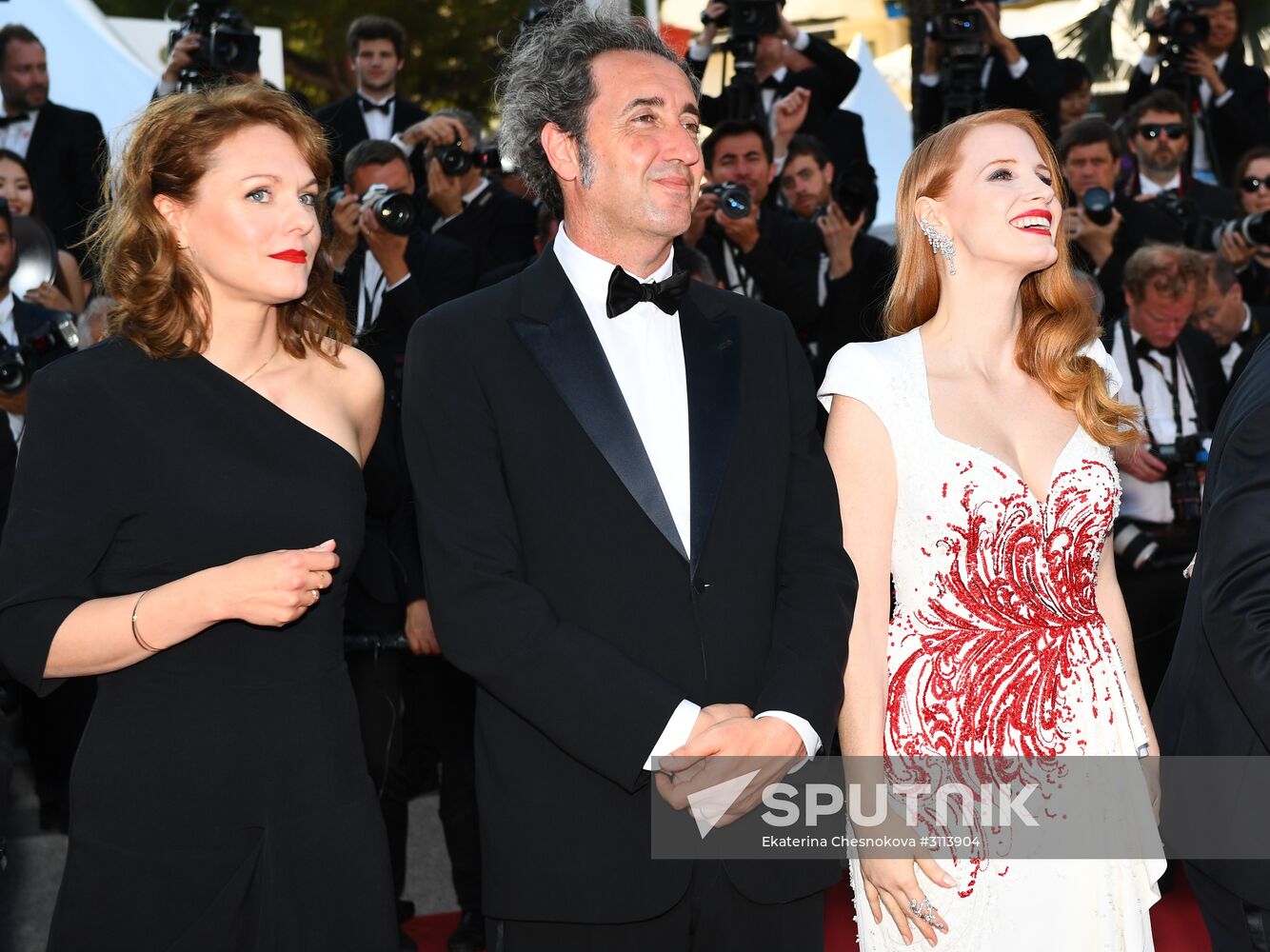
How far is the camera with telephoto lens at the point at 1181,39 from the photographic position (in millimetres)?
7023

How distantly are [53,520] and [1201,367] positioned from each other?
4.23 metres

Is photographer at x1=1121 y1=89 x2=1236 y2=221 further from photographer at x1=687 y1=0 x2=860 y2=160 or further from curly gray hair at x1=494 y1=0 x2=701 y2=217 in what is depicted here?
curly gray hair at x1=494 y1=0 x2=701 y2=217

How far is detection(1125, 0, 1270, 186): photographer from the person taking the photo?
7.05 m

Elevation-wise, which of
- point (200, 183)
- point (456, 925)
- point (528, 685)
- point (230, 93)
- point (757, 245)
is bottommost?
point (456, 925)

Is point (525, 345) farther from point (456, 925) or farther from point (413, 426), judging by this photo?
point (456, 925)

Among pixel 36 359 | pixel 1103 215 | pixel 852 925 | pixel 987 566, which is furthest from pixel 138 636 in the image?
pixel 1103 215

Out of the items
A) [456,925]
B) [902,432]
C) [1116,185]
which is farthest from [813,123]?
[902,432]

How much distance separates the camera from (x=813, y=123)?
22.5 ft

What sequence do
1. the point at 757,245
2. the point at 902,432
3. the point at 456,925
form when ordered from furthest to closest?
1. the point at 757,245
2. the point at 456,925
3. the point at 902,432

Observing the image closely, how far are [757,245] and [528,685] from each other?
3347 mm

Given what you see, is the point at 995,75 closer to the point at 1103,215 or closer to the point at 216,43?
the point at 1103,215

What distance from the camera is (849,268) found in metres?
5.57

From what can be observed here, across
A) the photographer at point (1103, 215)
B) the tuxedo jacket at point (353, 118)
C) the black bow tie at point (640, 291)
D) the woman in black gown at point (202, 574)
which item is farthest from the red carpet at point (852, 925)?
the tuxedo jacket at point (353, 118)

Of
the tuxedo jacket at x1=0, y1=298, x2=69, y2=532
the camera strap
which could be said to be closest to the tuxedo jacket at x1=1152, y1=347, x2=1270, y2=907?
the tuxedo jacket at x1=0, y1=298, x2=69, y2=532
